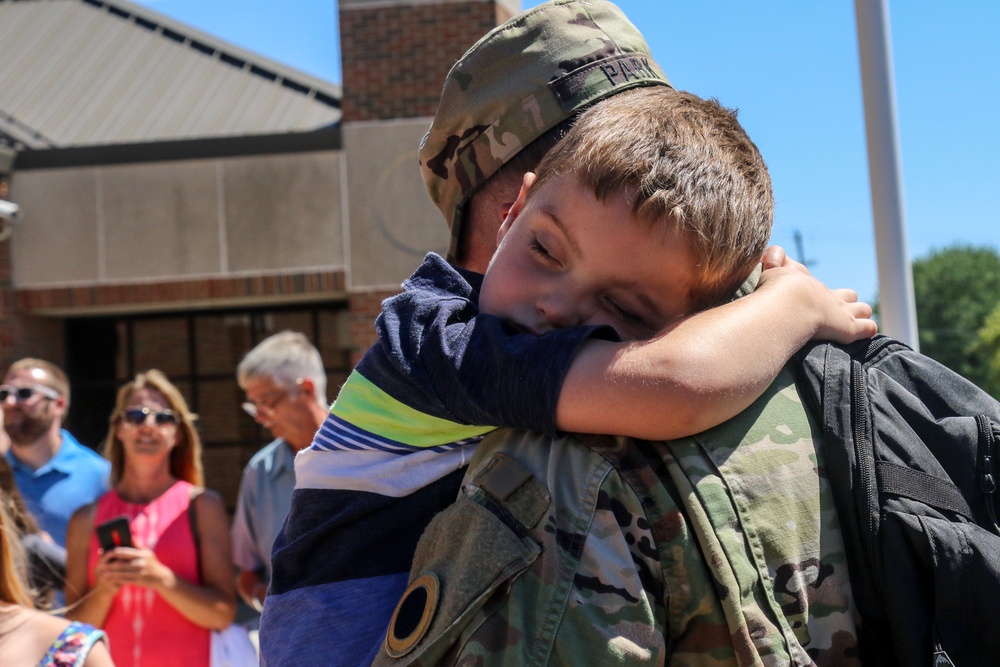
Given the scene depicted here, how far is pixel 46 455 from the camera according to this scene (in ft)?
16.7

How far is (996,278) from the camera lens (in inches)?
1754

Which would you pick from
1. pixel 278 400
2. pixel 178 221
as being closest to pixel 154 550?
pixel 278 400

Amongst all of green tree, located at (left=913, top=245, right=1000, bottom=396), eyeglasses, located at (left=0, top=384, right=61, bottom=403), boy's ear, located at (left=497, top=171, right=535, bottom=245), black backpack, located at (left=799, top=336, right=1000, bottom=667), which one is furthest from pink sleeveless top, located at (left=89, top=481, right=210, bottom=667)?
green tree, located at (left=913, top=245, right=1000, bottom=396)

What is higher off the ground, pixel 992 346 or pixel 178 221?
pixel 178 221

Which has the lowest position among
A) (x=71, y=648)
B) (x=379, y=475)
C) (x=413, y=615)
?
(x=71, y=648)

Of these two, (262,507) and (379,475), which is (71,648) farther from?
(262,507)

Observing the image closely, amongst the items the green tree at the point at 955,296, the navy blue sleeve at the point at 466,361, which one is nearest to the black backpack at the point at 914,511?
the navy blue sleeve at the point at 466,361

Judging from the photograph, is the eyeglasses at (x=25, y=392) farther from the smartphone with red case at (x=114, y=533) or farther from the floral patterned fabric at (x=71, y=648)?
the floral patterned fabric at (x=71, y=648)

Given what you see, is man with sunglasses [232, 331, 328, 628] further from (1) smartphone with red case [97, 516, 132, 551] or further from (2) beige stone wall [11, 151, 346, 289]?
(2) beige stone wall [11, 151, 346, 289]

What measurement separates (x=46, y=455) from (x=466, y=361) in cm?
466

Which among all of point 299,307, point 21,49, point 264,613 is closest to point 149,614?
point 264,613

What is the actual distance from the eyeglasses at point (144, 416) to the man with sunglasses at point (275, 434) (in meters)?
0.38

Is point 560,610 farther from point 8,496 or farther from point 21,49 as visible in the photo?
point 21,49

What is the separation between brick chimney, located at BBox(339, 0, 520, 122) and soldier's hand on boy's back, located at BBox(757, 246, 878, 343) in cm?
795
